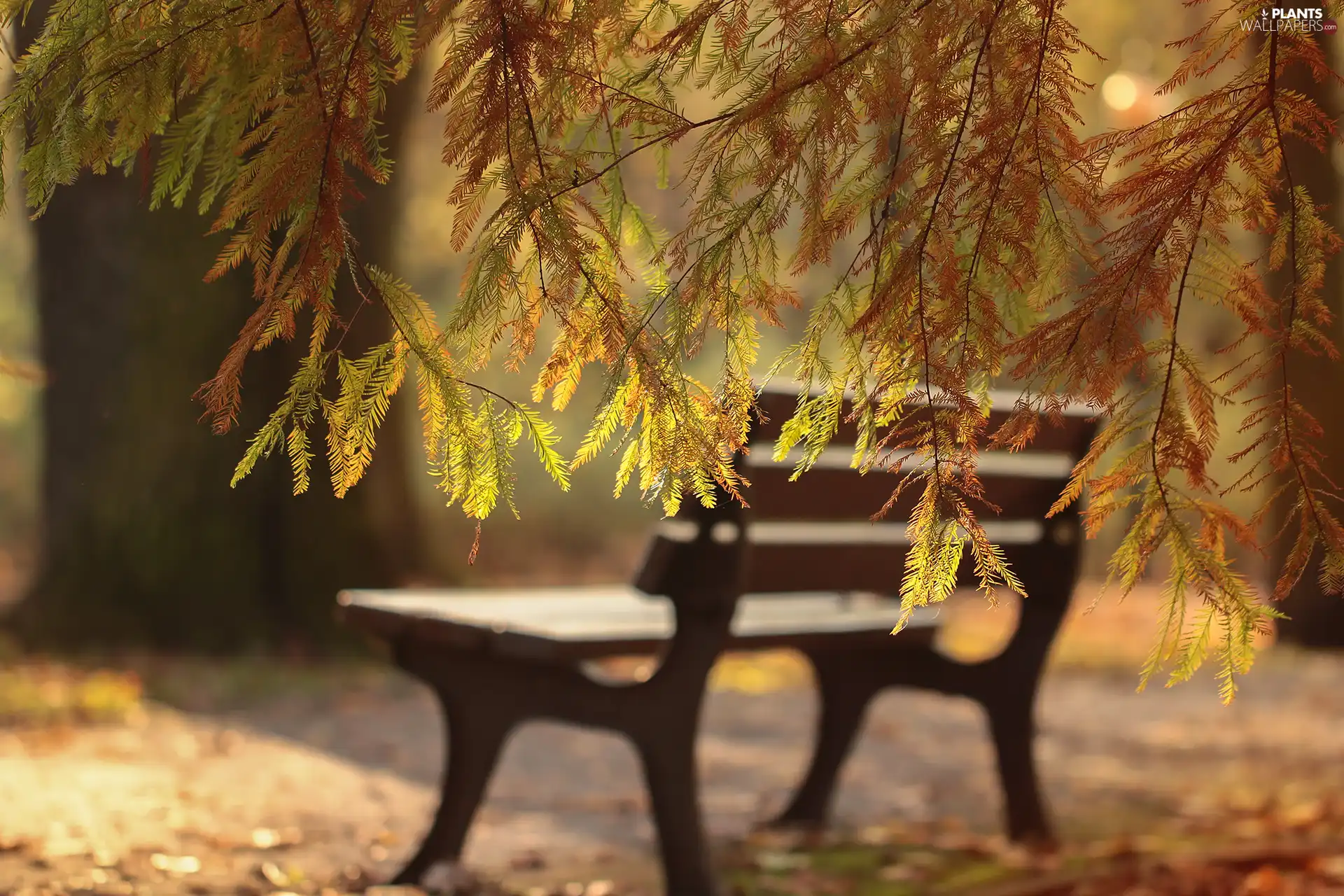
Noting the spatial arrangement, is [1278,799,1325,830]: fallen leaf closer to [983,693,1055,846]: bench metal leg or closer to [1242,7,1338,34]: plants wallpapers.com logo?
[983,693,1055,846]: bench metal leg

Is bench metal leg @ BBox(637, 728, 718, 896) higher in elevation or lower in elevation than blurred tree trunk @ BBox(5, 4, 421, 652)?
lower

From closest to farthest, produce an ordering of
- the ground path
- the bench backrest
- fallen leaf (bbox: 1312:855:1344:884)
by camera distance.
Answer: the bench backrest, fallen leaf (bbox: 1312:855:1344:884), the ground path

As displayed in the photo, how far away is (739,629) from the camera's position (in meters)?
3.69

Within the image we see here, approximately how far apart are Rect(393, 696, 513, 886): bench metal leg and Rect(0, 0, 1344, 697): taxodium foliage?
4.70 ft

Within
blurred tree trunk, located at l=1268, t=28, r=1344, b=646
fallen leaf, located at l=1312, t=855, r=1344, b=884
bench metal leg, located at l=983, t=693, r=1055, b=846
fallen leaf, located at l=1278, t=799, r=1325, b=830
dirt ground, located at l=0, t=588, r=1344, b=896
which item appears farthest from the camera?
blurred tree trunk, located at l=1268, t=28, r=1344, b=646

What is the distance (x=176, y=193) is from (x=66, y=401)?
6129 mm

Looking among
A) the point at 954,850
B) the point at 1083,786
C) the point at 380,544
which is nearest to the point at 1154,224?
the point at 954,850

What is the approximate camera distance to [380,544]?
27.6ft

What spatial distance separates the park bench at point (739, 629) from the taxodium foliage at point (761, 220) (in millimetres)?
795

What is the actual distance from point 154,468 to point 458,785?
4.87 metres

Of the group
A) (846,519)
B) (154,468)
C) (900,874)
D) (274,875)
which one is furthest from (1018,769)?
(154,468)

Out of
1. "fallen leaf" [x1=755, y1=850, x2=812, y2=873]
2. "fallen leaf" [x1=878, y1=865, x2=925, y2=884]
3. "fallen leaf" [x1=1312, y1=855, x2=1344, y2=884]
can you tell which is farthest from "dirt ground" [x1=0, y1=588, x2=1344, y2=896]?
"fallen leaf" [x1=1312, y1=855, x2=1344, y2=884]

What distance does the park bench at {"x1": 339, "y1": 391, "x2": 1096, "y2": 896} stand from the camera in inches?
130

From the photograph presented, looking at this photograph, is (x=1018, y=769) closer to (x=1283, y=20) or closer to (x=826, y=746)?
(x=826, y=746)
